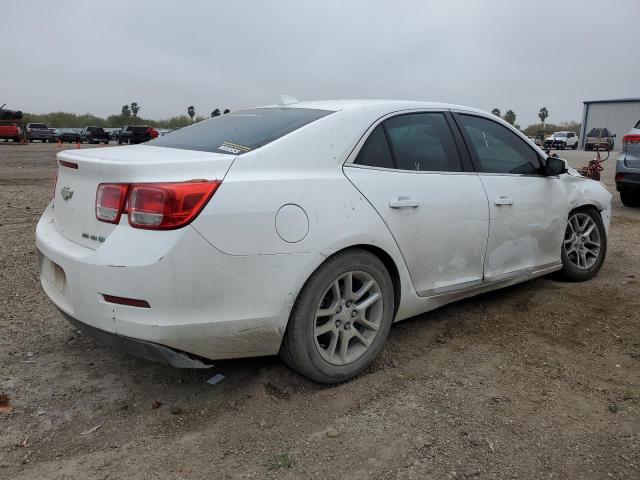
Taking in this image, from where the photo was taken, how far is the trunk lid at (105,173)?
250 centimetres

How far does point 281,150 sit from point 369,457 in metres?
1.48

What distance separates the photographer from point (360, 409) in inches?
109

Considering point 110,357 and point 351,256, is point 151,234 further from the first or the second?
point 110,357

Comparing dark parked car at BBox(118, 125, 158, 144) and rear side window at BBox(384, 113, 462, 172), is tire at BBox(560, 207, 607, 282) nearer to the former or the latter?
rear side window at BBox(384, 113, 462, 172)

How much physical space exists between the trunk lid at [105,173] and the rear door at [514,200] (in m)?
1.92

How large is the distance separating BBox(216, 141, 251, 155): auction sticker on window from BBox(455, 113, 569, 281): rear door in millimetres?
1671

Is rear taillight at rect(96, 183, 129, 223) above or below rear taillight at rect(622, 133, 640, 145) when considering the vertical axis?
below

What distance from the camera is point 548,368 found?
3195 mm

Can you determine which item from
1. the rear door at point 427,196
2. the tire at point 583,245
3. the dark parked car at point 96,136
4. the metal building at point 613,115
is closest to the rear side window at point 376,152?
the rear door at point 427,196

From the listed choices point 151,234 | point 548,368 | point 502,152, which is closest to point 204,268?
point 151,234

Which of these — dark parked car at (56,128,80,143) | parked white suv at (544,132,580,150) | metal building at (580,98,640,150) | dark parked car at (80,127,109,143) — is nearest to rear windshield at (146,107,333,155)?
parked white suv at (544,132,580,150)

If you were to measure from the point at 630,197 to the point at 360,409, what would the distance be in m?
8.85

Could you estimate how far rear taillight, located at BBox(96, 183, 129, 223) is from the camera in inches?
98.7

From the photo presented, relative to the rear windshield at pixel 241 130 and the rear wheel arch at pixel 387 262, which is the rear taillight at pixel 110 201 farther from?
the rear wheel arch at pixel 387 262
